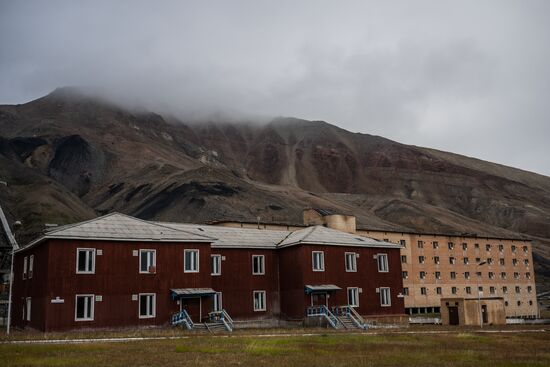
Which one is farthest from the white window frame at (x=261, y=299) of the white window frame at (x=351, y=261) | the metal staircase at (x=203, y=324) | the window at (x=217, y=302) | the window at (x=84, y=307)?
the window at (x=84, y=307)

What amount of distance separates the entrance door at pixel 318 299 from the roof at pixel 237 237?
5.69 m

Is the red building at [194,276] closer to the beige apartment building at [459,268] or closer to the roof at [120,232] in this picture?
the roof at [120,232]

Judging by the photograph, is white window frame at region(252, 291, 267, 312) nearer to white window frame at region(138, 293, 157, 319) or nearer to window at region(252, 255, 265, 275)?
window at region(252, 255, 265, 275)

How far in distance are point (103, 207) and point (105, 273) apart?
322ft

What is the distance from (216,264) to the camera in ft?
156

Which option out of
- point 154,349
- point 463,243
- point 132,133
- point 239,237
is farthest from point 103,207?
point 154,349

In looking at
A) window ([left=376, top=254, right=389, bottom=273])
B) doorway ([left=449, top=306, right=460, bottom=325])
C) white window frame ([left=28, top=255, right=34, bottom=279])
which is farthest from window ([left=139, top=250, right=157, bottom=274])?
doorway ([left=449, top=306, right=460, bottom=325])

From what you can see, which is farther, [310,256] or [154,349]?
[310,256]

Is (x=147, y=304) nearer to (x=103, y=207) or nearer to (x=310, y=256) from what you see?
(x=310, y=256)

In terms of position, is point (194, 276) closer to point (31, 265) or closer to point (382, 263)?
point (31, 265)

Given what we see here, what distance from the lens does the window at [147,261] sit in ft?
138

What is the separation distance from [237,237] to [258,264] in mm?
2923

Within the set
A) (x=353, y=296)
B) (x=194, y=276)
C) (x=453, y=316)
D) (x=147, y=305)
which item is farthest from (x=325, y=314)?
(x=453, y=316)

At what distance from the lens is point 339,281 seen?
161ft
